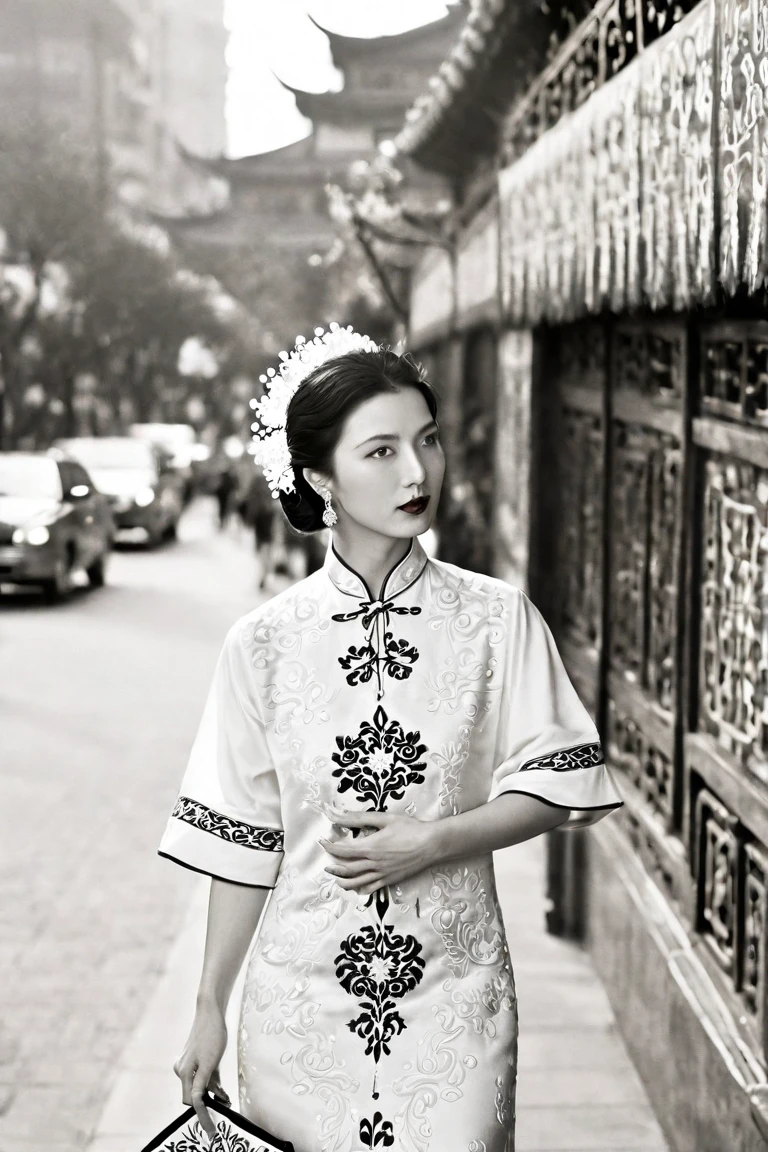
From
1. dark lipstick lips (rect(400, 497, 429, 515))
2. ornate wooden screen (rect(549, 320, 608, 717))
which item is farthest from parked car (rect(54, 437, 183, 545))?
dark lipstick lips (rect(400, 497, 429, 515))

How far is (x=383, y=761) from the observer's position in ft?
7.39

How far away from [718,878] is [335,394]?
2095 millimetres

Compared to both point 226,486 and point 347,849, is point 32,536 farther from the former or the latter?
point 347,849

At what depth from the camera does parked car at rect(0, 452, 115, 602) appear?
1814 centimetres

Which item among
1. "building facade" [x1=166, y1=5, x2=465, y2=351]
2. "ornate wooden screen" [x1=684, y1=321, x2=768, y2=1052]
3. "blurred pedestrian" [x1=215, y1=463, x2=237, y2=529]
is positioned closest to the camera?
"ornate wooden screen" [x1=684, y1=321, x2=768, y2=1052]

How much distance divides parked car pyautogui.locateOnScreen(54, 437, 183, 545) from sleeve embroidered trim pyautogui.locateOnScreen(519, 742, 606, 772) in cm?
2306

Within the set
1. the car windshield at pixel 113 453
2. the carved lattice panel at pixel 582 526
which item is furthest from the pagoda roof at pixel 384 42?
the carved lattice panel at pixel 582 526

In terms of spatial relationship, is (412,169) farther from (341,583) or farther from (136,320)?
(136,320)

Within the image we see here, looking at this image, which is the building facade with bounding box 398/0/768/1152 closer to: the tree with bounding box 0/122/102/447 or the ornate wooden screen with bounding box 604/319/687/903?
the ornate wooden screen with bounding box 604/319/687/903

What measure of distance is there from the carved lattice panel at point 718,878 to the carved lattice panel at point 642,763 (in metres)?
0.49

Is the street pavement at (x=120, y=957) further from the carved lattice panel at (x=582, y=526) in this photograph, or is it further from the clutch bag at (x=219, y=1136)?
the clutch bag at (x=219, y=1136)

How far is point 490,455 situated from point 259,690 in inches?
365

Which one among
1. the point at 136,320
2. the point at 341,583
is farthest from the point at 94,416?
the point at 341,583

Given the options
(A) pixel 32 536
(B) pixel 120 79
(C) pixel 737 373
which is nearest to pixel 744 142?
(C) pixel 737 373
